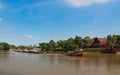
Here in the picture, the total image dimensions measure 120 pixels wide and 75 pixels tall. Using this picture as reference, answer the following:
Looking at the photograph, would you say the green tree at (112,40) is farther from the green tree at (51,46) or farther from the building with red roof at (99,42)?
the green tree at (51,46)

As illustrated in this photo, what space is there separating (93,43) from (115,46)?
27.6m

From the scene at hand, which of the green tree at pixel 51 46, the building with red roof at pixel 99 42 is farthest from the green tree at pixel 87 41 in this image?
the green tree at pixel 51 46

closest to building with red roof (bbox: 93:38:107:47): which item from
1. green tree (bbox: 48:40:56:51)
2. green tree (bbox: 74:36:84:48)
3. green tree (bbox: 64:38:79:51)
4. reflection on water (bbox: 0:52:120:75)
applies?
green tree (bbox: 74:36:84:48)

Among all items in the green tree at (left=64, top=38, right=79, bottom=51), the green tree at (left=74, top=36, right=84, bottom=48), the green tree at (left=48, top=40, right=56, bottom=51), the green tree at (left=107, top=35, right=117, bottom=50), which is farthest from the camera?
the green tree at (left=48, top=40, right=56, bottom=51)

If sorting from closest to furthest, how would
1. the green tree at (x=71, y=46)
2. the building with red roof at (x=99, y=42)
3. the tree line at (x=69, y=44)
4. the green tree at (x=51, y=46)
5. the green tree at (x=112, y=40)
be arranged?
the green tree at (x=112, y=40)
the green tree at (x=71, y=46)
the tree line at (x=69, y=44)
the building with red roof at (x=99, y=42)
the green tree at (x=51, y=46)

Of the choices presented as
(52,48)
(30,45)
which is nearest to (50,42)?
(52,48)

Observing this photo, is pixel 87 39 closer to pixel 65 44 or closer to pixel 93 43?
pixel 93 43

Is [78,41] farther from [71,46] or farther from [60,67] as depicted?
[60,67]

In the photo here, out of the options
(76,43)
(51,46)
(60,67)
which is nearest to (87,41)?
(76,43)

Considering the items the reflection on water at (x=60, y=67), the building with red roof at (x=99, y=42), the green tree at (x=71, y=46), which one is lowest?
the reflection on water at (x=60, y=67)

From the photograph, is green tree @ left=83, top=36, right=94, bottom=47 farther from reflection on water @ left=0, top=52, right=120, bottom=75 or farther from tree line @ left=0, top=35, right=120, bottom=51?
reflection on water @ left=0, top=52, right=120, bottom=75

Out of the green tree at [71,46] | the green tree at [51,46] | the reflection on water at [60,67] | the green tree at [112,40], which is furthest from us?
the green tree at [51,46]

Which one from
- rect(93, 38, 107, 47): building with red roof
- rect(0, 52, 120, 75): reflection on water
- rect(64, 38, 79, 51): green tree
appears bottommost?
rect(0, 52, 120, 75): reflection on water

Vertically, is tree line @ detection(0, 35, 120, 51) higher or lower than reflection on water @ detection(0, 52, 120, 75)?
higher
